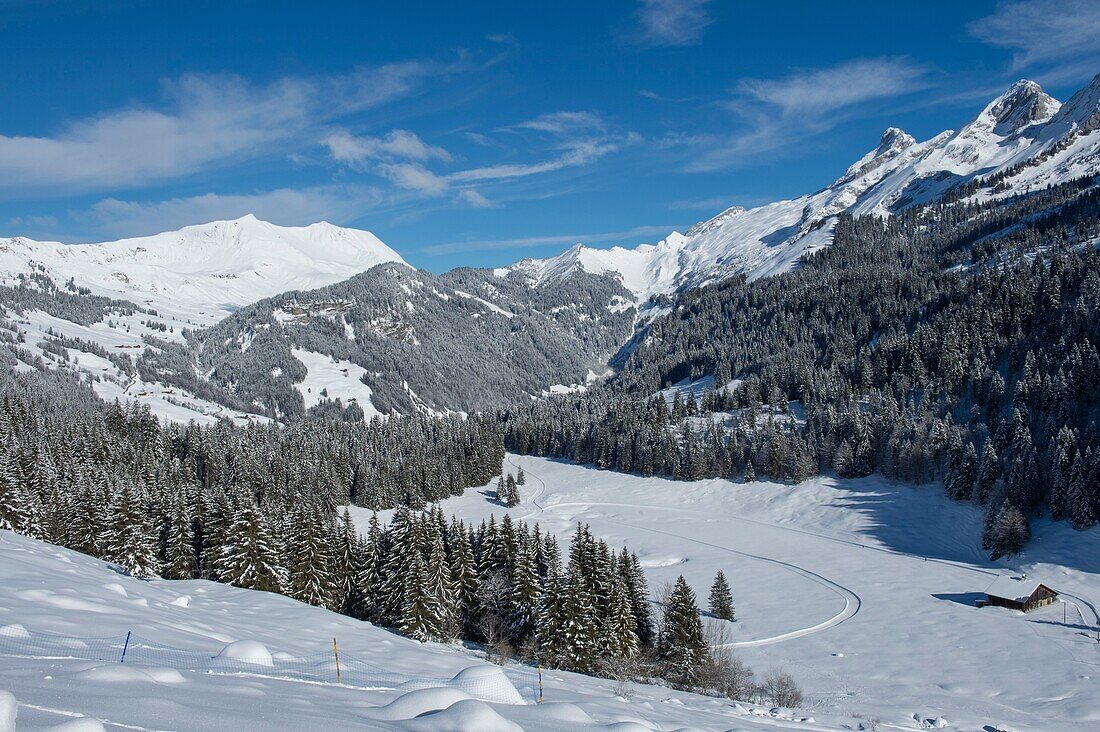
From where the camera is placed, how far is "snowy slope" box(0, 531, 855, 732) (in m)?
7.60

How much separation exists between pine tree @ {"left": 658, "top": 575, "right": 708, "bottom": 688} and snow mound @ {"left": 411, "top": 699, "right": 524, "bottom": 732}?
35.9 meters

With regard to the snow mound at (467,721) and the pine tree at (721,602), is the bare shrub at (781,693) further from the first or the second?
the snow mound at (467,721)

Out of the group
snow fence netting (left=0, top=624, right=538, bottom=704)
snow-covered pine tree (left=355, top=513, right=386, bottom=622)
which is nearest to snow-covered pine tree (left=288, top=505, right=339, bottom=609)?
snow-covered pine tree (left=355, top=513, right=386, bottom=622)

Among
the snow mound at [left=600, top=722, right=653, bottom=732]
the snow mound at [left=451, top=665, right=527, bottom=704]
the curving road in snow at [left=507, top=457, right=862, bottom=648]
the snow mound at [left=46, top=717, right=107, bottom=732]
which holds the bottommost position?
the curving road in snow at [left=507, top=457, right=862, bottom=648]

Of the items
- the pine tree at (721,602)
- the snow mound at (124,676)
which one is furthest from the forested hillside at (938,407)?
the snow mound at (124,676)

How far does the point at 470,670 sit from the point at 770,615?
56707mm

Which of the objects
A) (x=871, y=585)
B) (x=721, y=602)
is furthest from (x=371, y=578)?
(x=871, y=585)

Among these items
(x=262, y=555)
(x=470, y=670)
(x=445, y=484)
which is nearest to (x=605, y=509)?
(x=445, y=484)

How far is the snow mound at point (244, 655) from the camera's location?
15266mm

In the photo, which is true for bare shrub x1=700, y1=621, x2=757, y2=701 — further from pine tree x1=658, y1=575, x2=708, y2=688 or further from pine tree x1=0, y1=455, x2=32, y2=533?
pine tree x1=0, y1=455, x2=32, y2=533

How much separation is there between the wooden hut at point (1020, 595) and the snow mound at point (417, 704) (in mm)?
71005

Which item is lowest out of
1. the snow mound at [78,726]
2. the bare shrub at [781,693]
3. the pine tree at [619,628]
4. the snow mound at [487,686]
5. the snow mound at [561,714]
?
the bare shrub at [781,693]

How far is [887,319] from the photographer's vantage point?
179500 millimetres

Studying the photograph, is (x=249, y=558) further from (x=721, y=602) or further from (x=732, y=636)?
(x=721, y=602)
